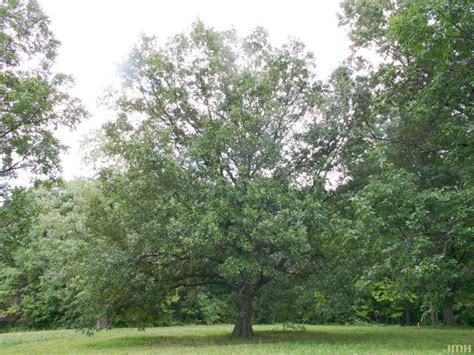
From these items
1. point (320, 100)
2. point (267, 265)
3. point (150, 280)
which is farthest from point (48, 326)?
point (320, 100)

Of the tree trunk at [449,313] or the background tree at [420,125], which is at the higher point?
the background tree at [420,125]

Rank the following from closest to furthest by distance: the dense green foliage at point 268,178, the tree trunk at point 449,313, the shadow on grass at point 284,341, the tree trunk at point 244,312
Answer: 1. the dense green foliage at point 268,178
2. the shadow on grass at point 284,341
3. the tree trunk at point 244,312
4. the tree trunk at point 449,313

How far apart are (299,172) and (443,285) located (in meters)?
6.96

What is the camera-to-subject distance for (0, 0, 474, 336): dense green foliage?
11.9m

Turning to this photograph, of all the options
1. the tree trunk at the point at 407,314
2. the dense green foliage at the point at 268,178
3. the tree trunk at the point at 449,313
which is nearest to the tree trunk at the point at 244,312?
the dense green foliage at the point at 268,178

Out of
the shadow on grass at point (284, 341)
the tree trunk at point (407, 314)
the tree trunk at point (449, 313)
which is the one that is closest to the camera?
the shadow on grass at point (284, 341)

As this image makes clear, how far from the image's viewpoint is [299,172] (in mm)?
16547

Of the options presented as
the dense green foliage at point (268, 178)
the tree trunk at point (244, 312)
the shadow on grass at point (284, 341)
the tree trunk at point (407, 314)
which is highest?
the dense green foliage at point (268, 178)

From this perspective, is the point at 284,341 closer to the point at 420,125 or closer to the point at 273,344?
the point at 273,344

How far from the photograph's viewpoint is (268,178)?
1552 centimetres

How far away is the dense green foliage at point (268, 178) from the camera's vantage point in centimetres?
1189

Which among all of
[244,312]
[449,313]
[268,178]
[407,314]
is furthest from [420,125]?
[407,314]

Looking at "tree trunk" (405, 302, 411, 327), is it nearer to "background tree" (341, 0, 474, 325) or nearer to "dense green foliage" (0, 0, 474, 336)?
"dense green foliage" (0, 0, 474, 336)

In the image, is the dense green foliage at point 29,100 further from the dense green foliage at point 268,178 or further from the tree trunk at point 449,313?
the tree trunk at point 449,313
